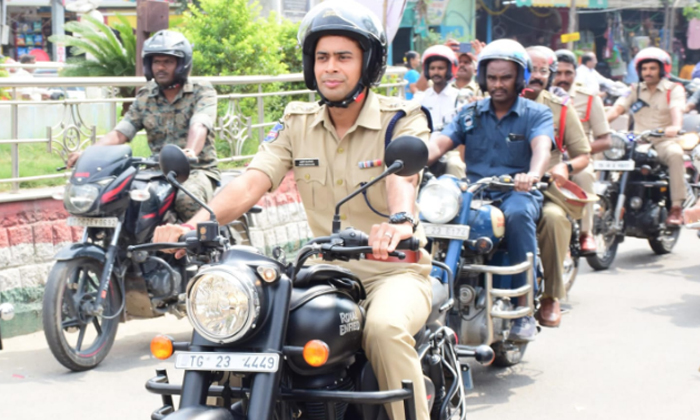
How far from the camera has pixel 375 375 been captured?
3213 millimetres

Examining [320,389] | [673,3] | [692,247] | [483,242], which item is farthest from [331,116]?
[673,3]

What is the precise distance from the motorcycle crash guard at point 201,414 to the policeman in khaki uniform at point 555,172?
3577 mm

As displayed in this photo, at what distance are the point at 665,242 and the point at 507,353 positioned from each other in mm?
5067

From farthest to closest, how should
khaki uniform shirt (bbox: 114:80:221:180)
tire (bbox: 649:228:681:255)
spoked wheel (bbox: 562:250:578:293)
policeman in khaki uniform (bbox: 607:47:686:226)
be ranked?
tire (bbox: 649:228:681:255), policeman in khaki uniform (bbox: 607:47:686:226), spoked wheel (bbox: 562:250:578:293), khaki uniform shirt (bbox: 114:80:221:180)

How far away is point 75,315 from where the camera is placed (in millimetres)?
5816

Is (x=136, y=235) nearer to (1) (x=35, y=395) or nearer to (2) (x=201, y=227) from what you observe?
(1) (x=35, y=395)

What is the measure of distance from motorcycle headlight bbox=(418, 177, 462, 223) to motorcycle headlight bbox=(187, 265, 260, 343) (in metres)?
2.67

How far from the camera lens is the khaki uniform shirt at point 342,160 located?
12.0 feet

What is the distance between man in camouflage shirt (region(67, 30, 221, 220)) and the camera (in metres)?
6.63

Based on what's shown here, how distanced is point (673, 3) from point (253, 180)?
1352 inches

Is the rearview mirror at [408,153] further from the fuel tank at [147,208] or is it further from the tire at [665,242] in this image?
the tire at [665,242]

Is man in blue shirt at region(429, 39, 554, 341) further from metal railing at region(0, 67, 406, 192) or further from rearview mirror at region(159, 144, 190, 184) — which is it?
rearview mirror at region(159, 144, 190, 184)

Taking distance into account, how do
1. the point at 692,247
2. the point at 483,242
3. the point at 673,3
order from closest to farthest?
1. the point at 483,242
2. the point at 692,247
3. the point at 673,3

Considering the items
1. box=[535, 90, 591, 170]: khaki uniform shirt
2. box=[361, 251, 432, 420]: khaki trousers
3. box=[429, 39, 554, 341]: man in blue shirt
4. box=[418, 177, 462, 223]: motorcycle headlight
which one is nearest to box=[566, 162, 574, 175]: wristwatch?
box=[535, 90, 591, 170]: khaki uniform shirt
